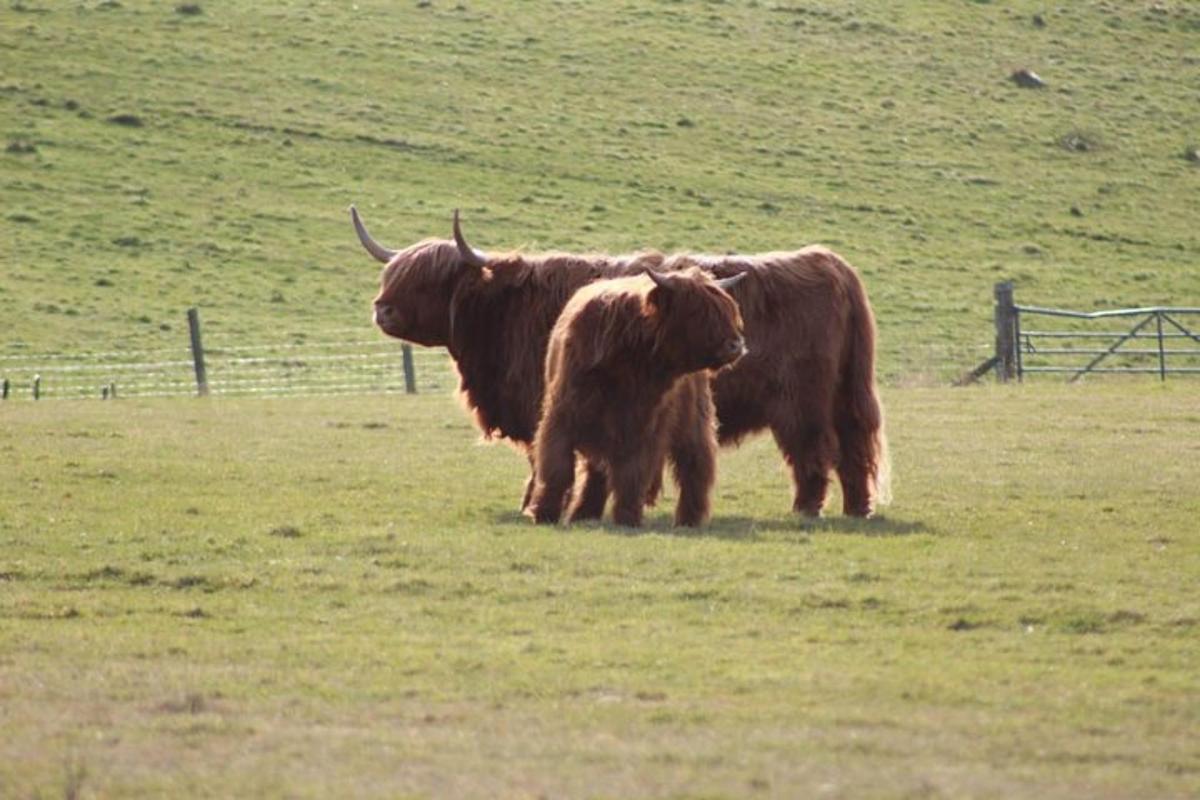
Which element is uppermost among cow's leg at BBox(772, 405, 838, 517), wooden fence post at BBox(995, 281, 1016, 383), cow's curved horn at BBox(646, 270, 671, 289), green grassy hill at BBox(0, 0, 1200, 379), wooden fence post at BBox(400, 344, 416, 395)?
cow's curved horn at BBox(646, 270, 671, 289)

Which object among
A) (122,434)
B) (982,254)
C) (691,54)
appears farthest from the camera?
(691,54)

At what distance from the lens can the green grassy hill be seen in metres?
37.9

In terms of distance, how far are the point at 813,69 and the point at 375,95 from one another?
11.3m

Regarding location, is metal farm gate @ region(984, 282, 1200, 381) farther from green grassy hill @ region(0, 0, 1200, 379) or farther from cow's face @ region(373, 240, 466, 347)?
cow's face @ region(373, 240, 466, 347)

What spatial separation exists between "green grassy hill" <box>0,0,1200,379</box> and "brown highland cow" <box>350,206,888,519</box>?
1882cm

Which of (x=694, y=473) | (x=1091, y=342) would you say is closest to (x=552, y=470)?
(x=694, y=473)

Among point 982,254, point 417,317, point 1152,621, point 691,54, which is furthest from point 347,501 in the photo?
point 691,54

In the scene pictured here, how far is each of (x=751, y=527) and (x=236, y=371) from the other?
19.7 meters

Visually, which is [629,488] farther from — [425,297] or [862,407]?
[425,297]

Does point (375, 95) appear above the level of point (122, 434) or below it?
below

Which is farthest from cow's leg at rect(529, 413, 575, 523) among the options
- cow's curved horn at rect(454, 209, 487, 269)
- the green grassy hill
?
the green grassy hill

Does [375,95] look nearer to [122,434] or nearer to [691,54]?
[691,54]

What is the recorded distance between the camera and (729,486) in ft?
46.0

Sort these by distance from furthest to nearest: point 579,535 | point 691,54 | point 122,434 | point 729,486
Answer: point 691,54, point 122,434, point 729,486, point 579,535
